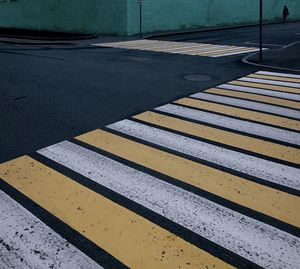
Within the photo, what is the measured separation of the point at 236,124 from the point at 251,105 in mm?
1550

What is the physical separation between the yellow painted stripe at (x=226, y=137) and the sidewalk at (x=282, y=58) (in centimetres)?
724

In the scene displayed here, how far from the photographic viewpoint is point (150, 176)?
16.5ft

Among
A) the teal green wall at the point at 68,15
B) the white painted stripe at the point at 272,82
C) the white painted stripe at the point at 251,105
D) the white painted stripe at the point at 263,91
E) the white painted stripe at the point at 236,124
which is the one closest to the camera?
the white painted stripe at the point at 236,124

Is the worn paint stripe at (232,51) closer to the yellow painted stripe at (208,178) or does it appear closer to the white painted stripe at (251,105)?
the white painted stripe at (251,105)

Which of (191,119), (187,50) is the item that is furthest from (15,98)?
(187,50)

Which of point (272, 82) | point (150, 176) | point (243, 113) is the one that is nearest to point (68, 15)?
point (272, 82)

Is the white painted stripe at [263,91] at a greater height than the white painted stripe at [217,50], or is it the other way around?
the white painted stripe at [217,50]

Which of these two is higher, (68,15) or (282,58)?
(68,15)

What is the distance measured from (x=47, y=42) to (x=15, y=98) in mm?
14897

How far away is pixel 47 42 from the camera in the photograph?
22906 millimetres

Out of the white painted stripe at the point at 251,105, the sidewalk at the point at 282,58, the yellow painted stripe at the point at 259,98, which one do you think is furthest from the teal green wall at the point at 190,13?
the white painted stripe at the point at 251,105

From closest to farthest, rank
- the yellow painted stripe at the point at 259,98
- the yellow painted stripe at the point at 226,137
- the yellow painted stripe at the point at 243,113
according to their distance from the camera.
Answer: the yellow painted stripe at the point at 226,137 → the yellow painted stripe at the point at 243,113 → the yellow painted stripe at the point at 259,98

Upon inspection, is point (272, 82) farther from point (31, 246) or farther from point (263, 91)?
point (31, 246)

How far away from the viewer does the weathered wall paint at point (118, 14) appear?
27656mm
